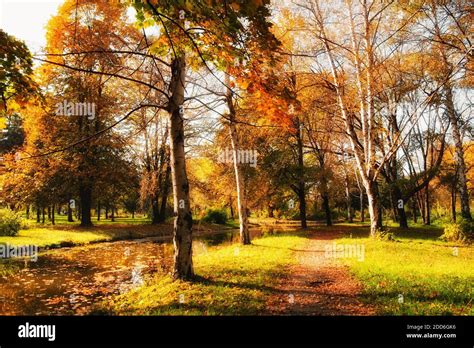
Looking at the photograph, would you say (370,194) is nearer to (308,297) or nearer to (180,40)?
(308,297)

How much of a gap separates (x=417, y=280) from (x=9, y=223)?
2425 centimetres

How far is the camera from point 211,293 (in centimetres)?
830

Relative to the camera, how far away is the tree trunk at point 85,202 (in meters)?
28.5

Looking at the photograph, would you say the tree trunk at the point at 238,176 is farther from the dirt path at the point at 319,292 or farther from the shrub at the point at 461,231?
the shrub at the point at 461,231

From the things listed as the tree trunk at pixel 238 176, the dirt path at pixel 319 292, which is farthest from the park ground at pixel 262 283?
the tree trunk at pixel 238 176

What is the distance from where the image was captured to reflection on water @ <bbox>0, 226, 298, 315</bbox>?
894 centimetres

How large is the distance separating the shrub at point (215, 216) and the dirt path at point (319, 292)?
2755 centimetres

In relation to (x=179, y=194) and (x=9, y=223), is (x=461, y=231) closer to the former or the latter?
(x=179, y=194)

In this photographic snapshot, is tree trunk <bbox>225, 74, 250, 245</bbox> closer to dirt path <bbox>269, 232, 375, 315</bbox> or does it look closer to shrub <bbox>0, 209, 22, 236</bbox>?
dirt path <bbox>269, 232, 375, 315</bbox>

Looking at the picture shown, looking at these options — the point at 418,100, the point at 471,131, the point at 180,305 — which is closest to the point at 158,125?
the point at 418,100

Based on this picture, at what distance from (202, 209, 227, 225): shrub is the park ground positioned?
73.5 ft

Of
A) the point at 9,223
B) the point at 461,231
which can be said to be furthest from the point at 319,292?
the point at 9,223

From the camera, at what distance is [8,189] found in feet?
88.3

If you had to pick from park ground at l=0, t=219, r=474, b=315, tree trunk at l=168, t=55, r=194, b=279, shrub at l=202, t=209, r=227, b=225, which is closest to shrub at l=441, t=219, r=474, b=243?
park ground at l=0, t=219, r=474, b=315
